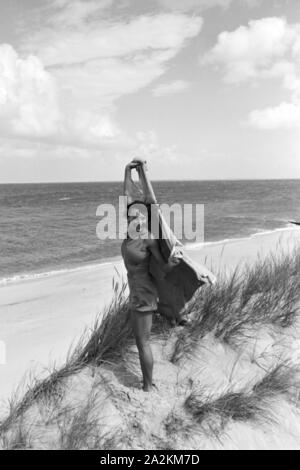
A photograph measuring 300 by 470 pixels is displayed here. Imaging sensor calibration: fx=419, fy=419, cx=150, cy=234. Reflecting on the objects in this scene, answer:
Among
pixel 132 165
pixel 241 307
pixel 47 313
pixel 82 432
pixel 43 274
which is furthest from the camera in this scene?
pixel 43 274

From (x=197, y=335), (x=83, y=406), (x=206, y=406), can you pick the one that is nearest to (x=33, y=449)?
(x=83, y=406)

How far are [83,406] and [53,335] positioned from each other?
413 cm

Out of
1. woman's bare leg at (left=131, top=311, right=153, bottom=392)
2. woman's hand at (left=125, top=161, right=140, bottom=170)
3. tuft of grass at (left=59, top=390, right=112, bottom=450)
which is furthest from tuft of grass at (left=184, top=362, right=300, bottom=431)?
woman's hand at (left=125, top=161, right=140, bottom=170)

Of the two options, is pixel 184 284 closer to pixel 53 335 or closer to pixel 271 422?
pixel 271 422

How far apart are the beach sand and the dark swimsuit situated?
1.47 metres

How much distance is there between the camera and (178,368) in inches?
179

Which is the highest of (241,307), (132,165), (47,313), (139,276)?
(132,165)

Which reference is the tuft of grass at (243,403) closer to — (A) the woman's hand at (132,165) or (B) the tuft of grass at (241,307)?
(B) the tuft of grass at (241,307)

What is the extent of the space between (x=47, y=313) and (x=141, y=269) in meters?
6.37

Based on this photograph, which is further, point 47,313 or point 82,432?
point 47,313

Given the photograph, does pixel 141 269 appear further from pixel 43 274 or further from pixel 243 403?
pixel 43 274

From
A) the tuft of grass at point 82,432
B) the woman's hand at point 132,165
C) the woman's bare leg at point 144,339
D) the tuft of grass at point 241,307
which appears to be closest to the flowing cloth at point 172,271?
the woman's hand at point 132,165

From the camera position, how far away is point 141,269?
4016 millimetres

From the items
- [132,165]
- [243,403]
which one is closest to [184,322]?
[243,403]
